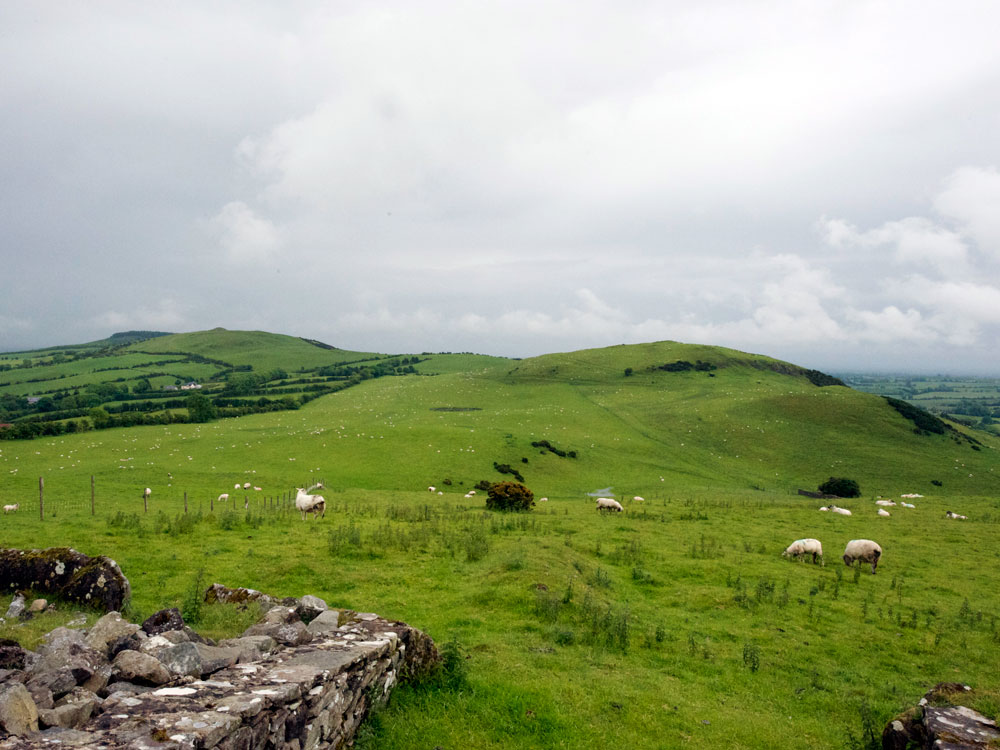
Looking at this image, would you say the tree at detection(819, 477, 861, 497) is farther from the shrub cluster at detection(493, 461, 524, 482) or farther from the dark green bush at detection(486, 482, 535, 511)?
the dark green bush at detection(486, 482, 535, 511)

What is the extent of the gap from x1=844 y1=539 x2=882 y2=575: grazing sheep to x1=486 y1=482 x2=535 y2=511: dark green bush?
19428 mm

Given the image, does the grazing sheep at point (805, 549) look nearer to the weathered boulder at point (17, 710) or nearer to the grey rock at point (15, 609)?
the weathered boulder at point (17, 710)

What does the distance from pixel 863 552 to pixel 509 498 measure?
2093cm

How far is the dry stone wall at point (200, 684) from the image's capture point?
568 centimetres

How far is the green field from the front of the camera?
10023 millimetres

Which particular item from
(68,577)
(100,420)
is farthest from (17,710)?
(100,420)

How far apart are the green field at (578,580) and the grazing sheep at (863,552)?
29.7 inches

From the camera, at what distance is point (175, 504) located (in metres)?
33.5

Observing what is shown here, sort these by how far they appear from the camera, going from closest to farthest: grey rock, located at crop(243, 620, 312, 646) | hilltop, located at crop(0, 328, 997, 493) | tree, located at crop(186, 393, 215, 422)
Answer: grey rock, located at crop(243, 620, 312, 646) → hilltop, located at crop(0, 328, 997, 493) → tree, located at crop(186, 393, 215, 422)

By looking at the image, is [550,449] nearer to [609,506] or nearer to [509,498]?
[609,506]

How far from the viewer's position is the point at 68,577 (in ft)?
41.8

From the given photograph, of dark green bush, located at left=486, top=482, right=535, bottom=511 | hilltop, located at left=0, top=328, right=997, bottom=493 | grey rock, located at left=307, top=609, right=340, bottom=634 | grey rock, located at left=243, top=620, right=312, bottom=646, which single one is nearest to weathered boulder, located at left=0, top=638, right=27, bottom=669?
grey rock, located at left=243, top=620, right=312, bottom=646

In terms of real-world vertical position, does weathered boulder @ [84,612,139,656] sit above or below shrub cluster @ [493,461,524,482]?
above

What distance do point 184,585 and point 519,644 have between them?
991 centimetres
